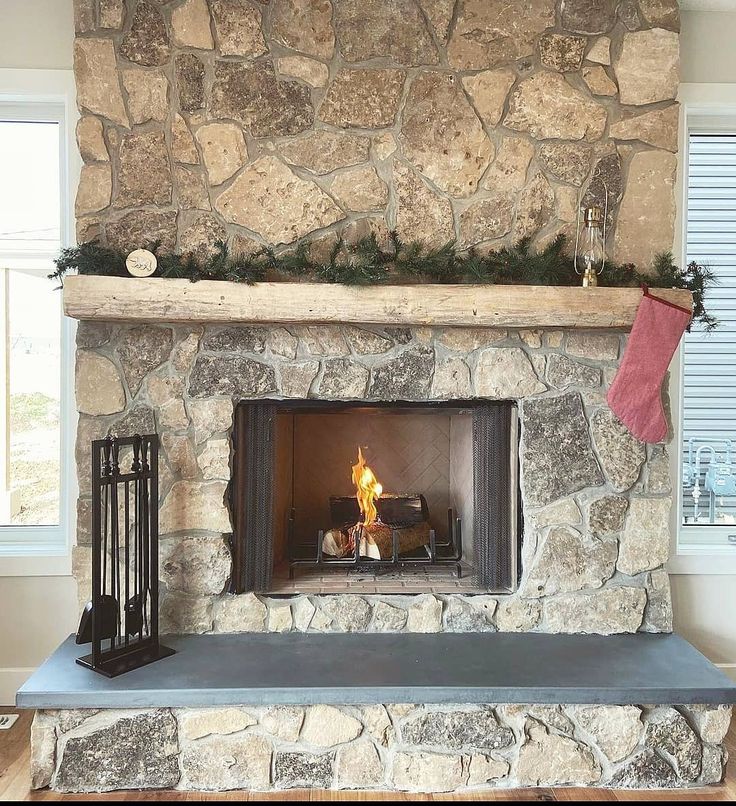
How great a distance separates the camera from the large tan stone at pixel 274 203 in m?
2.56

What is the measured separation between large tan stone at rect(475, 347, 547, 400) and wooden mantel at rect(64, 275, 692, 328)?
0.15 metres

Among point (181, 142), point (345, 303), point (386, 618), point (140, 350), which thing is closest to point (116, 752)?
point (386, 618)

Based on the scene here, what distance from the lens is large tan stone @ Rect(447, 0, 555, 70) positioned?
257 centimetres

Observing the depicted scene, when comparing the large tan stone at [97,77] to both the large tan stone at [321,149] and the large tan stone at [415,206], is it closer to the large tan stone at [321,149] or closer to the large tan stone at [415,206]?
the large tan stone at [321,149]

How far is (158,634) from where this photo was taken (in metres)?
2.55

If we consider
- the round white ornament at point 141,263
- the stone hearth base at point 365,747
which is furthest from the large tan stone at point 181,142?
the stone hearth base at point 365,747

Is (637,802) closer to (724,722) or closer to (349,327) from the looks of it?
(724,722)

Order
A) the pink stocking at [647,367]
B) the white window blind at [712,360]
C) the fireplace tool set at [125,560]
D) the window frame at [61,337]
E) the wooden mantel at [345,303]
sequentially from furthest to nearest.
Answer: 1. the white window blind at [712,360]
2. the window frame at [61,337]
3. the pink stocking at [647,367]
4. the wooden mantel at [345,303]
5. the fireplace tool set at [125,560]

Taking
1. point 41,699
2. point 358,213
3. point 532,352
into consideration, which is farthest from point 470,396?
point 41,699

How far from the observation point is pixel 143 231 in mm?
2549

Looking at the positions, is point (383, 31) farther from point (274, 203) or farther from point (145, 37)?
point (145, 37)

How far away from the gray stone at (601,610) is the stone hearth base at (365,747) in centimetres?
41

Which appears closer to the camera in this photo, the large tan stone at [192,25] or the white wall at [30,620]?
the large tan stone at [192,25]

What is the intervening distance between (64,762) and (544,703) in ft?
4.77
